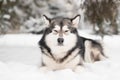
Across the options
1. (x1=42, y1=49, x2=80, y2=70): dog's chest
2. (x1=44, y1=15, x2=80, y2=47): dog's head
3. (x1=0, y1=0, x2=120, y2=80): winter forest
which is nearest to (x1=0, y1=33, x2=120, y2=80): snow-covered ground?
(x1=0, y1=0, x2=120, y2=80): winter forest

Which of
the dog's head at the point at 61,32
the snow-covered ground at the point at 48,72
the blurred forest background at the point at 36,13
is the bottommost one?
the blurred forest background at the point at 36,13

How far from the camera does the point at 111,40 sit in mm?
10672

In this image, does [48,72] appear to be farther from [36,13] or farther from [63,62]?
[36,13]

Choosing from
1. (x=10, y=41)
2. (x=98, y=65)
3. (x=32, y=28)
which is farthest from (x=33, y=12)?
(x=98, y=65)

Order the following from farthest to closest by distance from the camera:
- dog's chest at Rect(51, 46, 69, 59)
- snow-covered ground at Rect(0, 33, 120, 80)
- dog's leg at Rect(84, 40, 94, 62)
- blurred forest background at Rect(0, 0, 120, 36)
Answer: blurred forest background at Rect(0, 0, 120, 36), dog's leg at Rect(84, 40, 94, 62), dog's chest at Rect(51, 46, 69, 59), snow-covered ground at Rect(0, 33, 120, 80)

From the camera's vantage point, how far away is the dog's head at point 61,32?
5770 mm

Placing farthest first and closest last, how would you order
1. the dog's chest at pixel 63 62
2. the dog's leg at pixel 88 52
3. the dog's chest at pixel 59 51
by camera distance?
the dog's leg at pixel 88 52 < the dog's chest at pixel 63 62 < the dog's chest at pixel 59 51

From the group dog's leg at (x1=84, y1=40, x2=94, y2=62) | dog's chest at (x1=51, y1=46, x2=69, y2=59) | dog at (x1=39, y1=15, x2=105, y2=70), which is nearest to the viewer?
dog at (x1=39, y1=15, x2=105, y2=70)

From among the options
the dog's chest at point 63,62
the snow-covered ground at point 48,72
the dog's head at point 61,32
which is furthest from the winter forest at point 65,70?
the dog's head at point 61,32

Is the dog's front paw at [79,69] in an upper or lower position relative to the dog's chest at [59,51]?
lower

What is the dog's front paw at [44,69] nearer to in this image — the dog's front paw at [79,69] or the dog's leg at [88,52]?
the dog's front paw at [79,69]

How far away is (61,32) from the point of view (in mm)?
5781

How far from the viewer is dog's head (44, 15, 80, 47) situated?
577 centimetres

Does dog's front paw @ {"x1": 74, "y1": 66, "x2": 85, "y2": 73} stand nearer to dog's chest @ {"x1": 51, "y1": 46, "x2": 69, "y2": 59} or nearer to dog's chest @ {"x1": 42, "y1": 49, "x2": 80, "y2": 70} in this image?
dog's chest @ {"x1": 42, "y1": 49, "x2": 80, "y2": 70}
